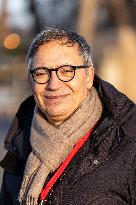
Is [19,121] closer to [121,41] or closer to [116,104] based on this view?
[116,104]

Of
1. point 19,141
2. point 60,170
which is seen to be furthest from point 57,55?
point 19,141

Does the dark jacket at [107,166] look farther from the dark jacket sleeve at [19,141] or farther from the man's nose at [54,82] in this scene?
the dark jacket sleeve at [19,141]

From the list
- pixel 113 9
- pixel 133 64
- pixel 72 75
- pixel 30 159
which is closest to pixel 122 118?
pixel 72 75

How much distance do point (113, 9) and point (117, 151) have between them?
44.3 feet

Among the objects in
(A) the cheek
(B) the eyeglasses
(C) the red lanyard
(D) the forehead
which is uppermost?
(D) the forehead

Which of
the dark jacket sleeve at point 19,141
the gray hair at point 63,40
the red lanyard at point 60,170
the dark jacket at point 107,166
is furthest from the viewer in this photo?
the dark jacket sleeve at point 19,141

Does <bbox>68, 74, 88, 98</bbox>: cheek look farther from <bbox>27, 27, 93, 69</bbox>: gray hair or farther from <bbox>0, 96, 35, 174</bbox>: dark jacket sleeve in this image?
<bbox>0, 96, 35, 174</bbox>: dark jacket sleeve

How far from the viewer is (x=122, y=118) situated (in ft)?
8.82

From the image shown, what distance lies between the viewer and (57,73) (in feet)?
9.04

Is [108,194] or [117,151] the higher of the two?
[117,151]

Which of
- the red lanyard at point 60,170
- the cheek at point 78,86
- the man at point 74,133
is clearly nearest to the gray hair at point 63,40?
the man at point 74,133

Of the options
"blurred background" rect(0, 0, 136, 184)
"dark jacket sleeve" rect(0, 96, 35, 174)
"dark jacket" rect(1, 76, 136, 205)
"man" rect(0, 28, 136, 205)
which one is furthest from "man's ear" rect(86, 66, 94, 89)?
"blurred background" rect(0, 0, 136, 184)

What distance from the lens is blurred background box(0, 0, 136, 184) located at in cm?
1509

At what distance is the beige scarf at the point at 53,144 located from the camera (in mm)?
2781
